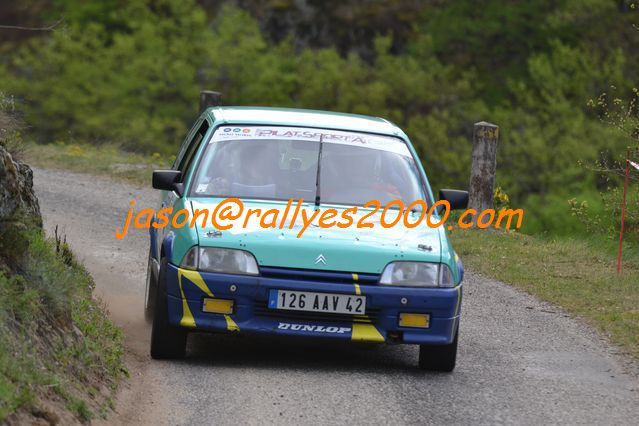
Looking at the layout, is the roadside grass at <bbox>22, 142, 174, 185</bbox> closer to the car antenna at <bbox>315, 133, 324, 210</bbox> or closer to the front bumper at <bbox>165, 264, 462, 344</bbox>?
the car antenna at <bbox>315, 133, 324, 210</bbox>

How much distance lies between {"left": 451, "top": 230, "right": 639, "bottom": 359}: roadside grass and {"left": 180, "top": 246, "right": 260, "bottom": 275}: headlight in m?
2.98

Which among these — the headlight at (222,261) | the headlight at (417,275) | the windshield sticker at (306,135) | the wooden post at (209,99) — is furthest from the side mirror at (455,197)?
the wooden post at (209,99)

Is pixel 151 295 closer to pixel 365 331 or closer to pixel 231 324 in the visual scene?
pixel 231 324

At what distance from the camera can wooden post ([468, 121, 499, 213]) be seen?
16109 millimetres

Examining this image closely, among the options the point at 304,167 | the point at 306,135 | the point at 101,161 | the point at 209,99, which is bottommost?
the point at 101,161

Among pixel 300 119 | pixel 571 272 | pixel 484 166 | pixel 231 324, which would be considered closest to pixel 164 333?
pixel 231 324

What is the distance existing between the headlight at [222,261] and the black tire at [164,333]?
0.26 meters

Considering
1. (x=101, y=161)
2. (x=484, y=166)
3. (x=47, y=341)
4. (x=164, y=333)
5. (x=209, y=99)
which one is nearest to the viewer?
(x=47, y=341)

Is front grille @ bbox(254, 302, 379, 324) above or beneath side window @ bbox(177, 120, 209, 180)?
beneath

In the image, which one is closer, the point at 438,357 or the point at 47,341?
the point at 47,341

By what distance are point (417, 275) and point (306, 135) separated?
168 cm

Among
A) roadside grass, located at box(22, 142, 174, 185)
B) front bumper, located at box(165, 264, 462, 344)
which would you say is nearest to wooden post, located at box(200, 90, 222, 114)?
roadside grass, located at box(22, 142, 174, 185)

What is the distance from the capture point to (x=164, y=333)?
26.8 feet

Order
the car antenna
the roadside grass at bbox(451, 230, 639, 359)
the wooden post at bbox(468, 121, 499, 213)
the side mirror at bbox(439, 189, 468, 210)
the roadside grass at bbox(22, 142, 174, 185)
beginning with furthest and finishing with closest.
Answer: the roadside grass at bbox(22, 142, 174, 185)
the wooden post at bbox(468, 121, 499, 213)
the roadside grass at bbox(451, 230, 639, 359)
the side mirror at bbox(439, 189, 468, 210)
the car antenna
